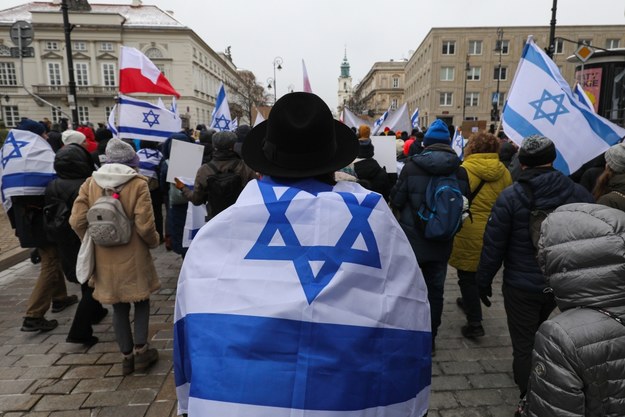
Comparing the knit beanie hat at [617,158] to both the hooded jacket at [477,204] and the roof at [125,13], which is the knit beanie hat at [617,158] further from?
the roof at [125,13]

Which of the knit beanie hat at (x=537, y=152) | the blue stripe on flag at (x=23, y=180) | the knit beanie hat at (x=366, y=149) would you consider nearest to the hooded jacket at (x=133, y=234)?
the blue stripe on flag at (x=23, y=180)

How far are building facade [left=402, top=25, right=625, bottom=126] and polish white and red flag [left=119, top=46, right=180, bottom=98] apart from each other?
49.6m

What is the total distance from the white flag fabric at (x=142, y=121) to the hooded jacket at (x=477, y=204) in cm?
523

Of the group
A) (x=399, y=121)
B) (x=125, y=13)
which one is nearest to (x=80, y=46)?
(x=125, y=13)

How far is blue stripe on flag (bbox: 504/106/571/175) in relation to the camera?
14.1ft

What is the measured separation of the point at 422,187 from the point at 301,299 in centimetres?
267

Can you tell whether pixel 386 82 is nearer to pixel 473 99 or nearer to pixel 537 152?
pixel 473 99

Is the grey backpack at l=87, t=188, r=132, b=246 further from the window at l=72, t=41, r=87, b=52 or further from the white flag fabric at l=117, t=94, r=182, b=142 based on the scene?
the window at l=72, t=41, r=87, b=52

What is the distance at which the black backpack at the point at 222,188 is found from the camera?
460 centimetres

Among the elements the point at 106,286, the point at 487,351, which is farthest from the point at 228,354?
the point at 487,351

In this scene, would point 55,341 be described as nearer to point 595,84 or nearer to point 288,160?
point 288,160

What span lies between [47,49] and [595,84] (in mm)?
60417

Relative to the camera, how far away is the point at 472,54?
54.2m

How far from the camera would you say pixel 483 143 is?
14.0 ft
